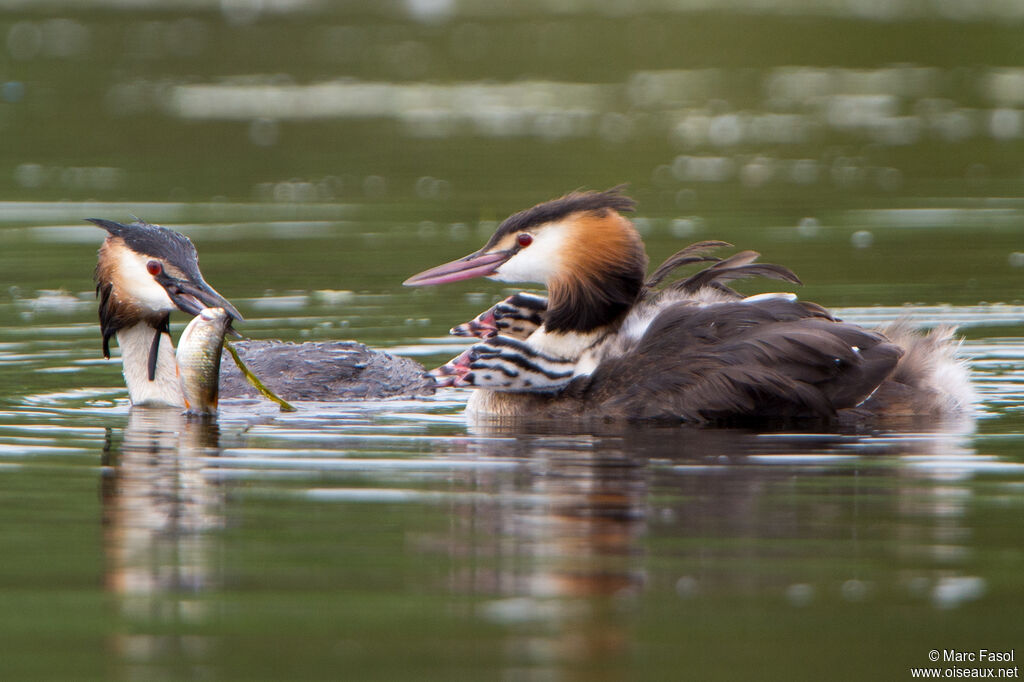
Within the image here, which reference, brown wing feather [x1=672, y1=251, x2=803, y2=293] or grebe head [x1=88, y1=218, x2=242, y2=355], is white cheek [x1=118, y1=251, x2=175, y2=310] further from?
brown wing feather [x1=672, y1=251, x2=803, y2=293]

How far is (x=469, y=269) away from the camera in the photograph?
962cm

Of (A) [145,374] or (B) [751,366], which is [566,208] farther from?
(A) [145,374]

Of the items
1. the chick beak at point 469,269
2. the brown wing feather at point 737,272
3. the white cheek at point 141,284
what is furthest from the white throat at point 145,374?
→ the brown wing feather at point 737,272

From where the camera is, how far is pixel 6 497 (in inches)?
283

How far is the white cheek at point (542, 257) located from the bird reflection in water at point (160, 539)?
1763mm

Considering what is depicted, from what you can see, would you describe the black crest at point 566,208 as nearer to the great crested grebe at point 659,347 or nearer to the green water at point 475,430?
the great crested grebe at point 659,347

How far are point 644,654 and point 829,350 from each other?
3791 mm

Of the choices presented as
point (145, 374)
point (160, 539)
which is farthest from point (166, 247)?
point (160, 539)

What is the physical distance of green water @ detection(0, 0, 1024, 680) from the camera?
5293 millimetres

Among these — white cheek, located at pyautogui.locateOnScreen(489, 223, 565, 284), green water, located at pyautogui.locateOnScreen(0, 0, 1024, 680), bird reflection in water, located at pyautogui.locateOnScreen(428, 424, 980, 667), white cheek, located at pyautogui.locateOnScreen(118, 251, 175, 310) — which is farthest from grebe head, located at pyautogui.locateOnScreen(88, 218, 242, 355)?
bird reflection in water, located at pyautogui.locateOnScreen(428, 424, 980, 667)

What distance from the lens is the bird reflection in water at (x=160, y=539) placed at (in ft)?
17.1

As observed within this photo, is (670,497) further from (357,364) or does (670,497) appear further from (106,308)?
(106,308)

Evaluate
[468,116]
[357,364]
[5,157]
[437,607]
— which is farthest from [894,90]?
[437,607]

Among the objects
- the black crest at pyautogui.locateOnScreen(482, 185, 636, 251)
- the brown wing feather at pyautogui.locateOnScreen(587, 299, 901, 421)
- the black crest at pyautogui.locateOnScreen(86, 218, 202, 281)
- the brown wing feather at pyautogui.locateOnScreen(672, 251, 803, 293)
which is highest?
the black crest at pyautogui.locateOnScreen(482, 185, 636, 251)
